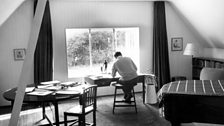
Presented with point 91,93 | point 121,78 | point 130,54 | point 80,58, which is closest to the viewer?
point 91,93

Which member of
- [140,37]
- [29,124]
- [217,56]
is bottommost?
[29,124]

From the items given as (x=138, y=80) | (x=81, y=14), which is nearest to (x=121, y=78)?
(x=138, y=80)

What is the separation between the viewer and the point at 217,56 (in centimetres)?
688

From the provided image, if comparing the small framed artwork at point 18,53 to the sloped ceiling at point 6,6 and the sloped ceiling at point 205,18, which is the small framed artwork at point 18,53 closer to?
the sloped ceiling at point 6,6

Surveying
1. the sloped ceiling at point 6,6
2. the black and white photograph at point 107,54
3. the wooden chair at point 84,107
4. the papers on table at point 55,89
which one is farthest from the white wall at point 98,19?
the wooden chair at point 84,107

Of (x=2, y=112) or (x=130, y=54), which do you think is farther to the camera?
(x=130, y=54)

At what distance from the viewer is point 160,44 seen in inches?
277

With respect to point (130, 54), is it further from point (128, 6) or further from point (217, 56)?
point (217, 56)

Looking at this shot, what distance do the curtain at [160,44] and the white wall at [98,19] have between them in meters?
0.15

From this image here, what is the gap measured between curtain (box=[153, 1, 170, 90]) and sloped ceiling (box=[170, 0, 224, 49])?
1.42ft

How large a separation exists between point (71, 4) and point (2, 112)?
120 inches

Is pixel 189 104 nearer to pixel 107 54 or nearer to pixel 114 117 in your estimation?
pixel 114 117

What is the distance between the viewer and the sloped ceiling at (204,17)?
17.7 ft

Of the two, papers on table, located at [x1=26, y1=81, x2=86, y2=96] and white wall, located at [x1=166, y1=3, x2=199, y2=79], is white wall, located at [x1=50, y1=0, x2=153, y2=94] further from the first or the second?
papers on table, located at [x1=26, y1=81, x2=86, y2=96]
